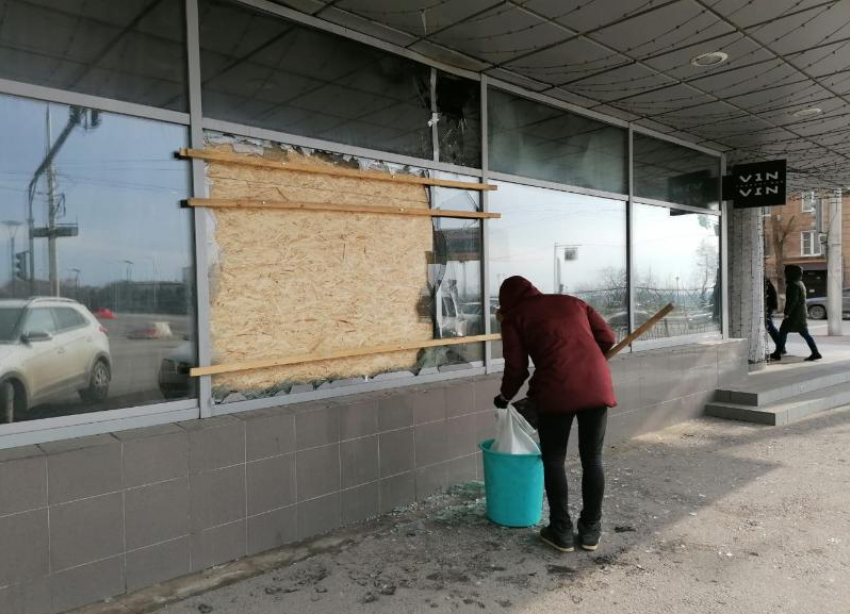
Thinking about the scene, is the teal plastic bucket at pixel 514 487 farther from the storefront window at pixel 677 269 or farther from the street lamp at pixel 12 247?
the storefront window at pixel 677 269

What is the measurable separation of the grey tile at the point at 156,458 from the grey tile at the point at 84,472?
0.16 feet

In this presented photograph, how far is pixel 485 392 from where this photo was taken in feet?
16.0

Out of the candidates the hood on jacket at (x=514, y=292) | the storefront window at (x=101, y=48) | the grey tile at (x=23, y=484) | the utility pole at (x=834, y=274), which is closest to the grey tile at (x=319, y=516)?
the grey tile at (x=23, y=484)

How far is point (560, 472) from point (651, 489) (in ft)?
5.09

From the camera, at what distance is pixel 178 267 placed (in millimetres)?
3533

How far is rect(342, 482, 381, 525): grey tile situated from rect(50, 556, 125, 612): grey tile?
53.4 inches

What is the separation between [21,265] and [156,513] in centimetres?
142

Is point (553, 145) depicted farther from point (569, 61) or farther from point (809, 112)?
point (809, 112)

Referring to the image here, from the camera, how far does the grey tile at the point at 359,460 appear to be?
400 centimetres

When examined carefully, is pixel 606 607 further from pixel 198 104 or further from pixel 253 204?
pixel 198 104

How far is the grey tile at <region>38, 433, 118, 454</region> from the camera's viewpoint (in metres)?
2.95

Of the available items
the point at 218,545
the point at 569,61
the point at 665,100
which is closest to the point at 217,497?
the point at 218,545

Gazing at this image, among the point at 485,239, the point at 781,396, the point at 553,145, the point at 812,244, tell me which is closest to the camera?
the point at 485,239

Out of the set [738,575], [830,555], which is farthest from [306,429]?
[830,555]
